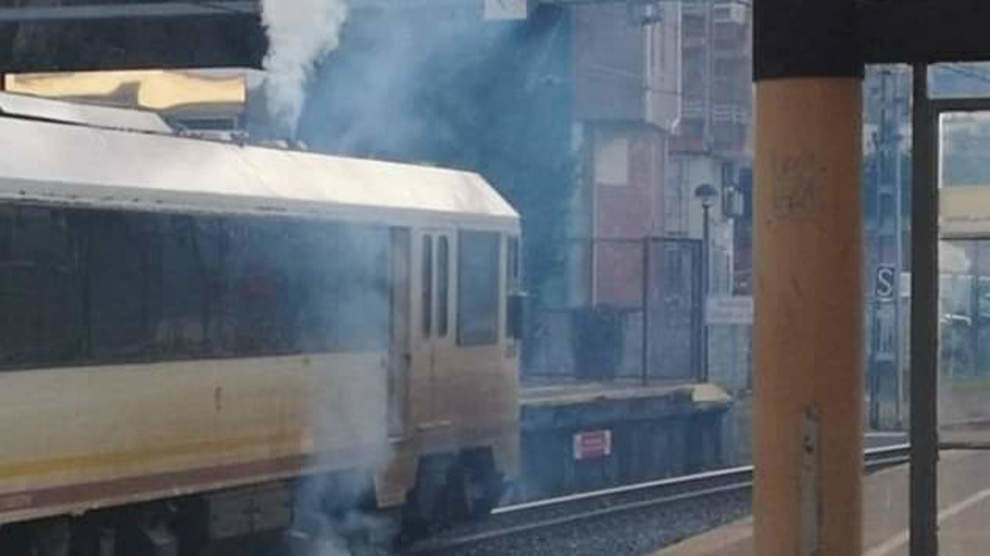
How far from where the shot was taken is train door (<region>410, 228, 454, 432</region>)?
44.1 ft

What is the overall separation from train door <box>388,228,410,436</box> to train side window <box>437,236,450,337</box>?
0.46 meters

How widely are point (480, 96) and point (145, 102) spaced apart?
4.73 metres

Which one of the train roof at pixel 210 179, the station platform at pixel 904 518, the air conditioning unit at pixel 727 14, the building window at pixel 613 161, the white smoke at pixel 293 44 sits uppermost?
the air conditioning unit at pixel 727 14

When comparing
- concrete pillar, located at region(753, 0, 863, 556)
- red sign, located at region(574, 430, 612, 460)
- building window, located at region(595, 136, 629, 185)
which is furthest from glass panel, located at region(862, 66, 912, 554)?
concrete pillar, located at region(753, 0, 863, 556)

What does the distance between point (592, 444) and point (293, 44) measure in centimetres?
595

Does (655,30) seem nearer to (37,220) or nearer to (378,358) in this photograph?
(378,358)

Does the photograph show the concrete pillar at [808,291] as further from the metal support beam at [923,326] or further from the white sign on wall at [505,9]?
the white sign on wall at [505,9]

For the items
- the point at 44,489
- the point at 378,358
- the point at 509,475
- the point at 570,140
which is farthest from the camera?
the point at 570,140

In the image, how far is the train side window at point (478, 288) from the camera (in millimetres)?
14195

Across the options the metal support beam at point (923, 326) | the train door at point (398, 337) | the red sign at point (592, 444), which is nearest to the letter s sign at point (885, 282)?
the red sign at point (592, 444)

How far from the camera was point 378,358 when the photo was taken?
1301cm

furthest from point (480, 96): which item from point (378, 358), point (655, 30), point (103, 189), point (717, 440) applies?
point (103, 189)

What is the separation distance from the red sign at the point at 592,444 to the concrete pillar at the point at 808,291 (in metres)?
14.5

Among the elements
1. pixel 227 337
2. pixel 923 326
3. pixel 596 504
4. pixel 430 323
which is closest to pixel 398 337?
pixel 430 323
